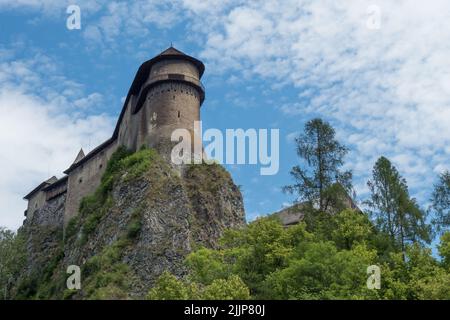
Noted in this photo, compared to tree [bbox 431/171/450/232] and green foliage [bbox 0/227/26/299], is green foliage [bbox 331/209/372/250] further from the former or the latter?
green foliage [bbox 0/227/26/299]

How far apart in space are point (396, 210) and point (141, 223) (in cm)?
1810

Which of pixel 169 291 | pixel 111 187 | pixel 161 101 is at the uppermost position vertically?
pixel 161 101

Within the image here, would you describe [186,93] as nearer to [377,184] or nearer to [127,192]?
[127,192]

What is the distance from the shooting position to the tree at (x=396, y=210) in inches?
1396

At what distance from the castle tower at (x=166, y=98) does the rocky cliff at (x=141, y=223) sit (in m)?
2.20

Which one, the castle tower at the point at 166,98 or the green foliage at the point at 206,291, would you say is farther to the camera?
the castle tower at the point at 166,98

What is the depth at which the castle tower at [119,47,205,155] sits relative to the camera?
5150 cm

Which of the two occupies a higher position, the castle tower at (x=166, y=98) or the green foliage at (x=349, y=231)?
the castle tower at (x=166, y=98)

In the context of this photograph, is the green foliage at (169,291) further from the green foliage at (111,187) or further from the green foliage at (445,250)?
the green foliage at (111,187)

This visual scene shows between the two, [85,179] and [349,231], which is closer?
[349,231]

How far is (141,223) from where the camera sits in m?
44.7

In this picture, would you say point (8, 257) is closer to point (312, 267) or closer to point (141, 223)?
point (141, 223)

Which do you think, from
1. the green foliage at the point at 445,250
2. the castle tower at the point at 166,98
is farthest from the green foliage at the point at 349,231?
the castle tower at the point at 166,98

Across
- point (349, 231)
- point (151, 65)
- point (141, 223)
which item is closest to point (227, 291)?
point (349, 231)
